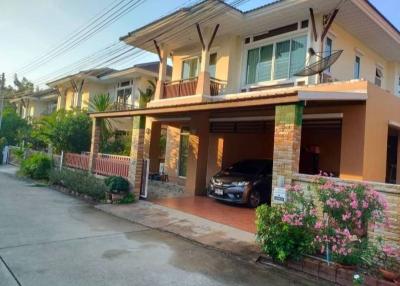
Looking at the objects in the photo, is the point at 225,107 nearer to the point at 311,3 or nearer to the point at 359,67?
the point at 311,3

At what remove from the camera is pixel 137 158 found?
1204 centimetres

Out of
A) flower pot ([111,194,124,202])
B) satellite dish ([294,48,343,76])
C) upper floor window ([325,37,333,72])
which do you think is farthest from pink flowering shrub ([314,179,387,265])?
upper floor window ([325,37,333,72])

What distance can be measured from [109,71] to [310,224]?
23408 mm

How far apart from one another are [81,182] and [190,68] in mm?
7954

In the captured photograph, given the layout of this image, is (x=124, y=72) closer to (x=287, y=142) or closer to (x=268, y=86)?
(x=268, y=86)

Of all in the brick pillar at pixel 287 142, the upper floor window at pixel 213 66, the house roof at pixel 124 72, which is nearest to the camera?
the brick pillar at pixel 287 142

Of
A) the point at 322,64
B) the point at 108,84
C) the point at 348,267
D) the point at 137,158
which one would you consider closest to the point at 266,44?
the point at 322,64

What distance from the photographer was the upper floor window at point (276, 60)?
40.9 ft

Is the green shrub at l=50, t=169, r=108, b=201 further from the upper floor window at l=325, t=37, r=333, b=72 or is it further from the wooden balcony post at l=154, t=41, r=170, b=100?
the upper floor window at l=325, t=37, r=333, b=72

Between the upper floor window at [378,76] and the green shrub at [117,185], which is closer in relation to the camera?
the green shrub at [117,185]

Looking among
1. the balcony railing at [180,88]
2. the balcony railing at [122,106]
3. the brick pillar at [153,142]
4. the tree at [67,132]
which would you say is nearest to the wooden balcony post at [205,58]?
the balcony railing at [180,88]

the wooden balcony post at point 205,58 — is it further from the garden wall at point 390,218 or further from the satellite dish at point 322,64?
the garden wall at point 390,218

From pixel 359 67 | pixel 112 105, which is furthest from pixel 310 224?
pixel 112 105

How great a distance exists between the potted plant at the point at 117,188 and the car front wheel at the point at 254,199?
4238 millimetres
